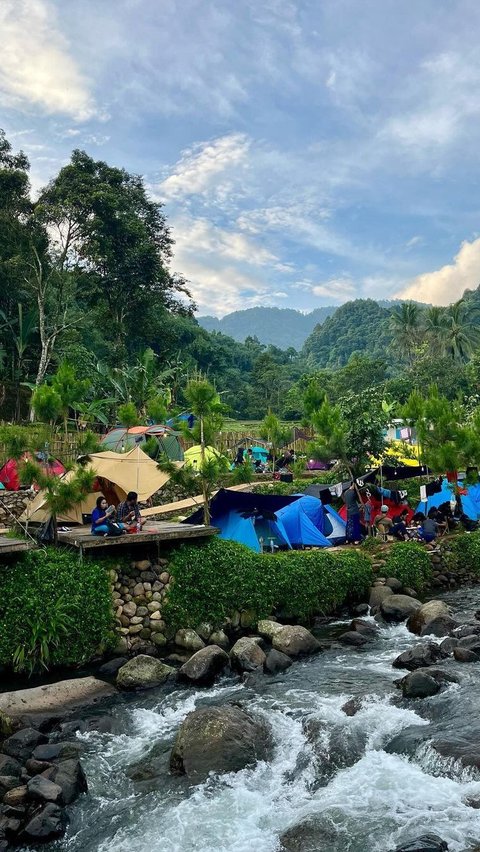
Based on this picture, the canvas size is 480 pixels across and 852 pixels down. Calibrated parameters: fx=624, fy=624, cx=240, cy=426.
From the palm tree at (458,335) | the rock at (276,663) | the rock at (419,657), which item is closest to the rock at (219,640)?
the rock at (276,663)

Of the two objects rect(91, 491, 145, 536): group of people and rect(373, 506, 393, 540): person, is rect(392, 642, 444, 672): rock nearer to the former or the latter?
rect(91, 491, 145, 536): group of people

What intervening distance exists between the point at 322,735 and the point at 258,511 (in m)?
8.09

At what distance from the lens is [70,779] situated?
7020 millimetres

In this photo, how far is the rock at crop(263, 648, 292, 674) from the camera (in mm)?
10648

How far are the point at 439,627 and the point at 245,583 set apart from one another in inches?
155

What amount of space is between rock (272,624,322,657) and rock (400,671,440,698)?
8.05 ft

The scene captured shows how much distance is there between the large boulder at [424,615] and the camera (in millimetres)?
12680

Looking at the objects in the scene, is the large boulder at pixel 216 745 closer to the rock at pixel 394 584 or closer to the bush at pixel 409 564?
the rock at pixel 394 584

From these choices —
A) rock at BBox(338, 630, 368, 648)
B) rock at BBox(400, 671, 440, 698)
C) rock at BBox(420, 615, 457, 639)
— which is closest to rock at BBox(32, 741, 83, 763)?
rock at BBox(400, 671, 440, 698)

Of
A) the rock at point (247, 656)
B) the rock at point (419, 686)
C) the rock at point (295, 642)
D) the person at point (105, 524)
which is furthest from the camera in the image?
the person at point (105, 524)

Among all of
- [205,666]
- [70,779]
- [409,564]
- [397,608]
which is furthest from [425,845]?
[409,564]

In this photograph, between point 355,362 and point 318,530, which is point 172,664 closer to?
point 318,530

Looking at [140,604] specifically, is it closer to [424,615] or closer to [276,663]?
[276,663]

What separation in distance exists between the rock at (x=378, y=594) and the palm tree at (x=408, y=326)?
4789 centimetres
